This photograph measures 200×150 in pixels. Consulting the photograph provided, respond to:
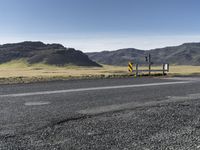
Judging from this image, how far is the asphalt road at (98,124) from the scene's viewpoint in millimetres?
4152

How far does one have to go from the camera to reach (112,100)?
27.0ft

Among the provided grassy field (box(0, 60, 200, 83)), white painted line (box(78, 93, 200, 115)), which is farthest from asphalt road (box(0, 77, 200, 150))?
grassy field (box(0, 60, 200, 83))

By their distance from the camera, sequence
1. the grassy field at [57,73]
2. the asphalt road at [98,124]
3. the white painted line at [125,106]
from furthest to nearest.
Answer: the grassy field at [57,73] → the white painted line at [125,106] → the asphalt road at [98,124]

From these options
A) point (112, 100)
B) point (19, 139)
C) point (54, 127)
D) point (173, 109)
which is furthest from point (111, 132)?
point (112, 100)

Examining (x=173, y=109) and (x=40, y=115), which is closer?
(x=40, y=115)

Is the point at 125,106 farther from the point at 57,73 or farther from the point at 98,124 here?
the point at 57,73

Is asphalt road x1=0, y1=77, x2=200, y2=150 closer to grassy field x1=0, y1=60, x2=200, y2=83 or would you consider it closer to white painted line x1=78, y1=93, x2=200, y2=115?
white painted line x1=78, y1=93, x2=200, y2=115

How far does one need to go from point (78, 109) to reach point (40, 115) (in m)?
1.16

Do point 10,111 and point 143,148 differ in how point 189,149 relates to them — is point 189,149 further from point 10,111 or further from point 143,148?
point 10,111

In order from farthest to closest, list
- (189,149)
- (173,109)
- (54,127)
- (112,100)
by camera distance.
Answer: (112,100) → (173,109) → (54,127) → (189,149)

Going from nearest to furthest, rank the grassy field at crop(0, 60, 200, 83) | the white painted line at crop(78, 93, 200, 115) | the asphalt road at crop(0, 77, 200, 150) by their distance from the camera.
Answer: the asphalt road at crop(0, 77, 200, 150)
the white painted line at crop(78, 93, 200, 115)
the grassy field at crop(0, 60, 200, 83)

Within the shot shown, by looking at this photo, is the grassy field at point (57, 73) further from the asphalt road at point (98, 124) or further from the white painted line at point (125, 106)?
the white painted line at point (125, 106)

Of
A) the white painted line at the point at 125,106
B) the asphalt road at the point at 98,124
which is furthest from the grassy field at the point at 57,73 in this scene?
the white painted line at the point at 125,106

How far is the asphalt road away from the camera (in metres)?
4.15
